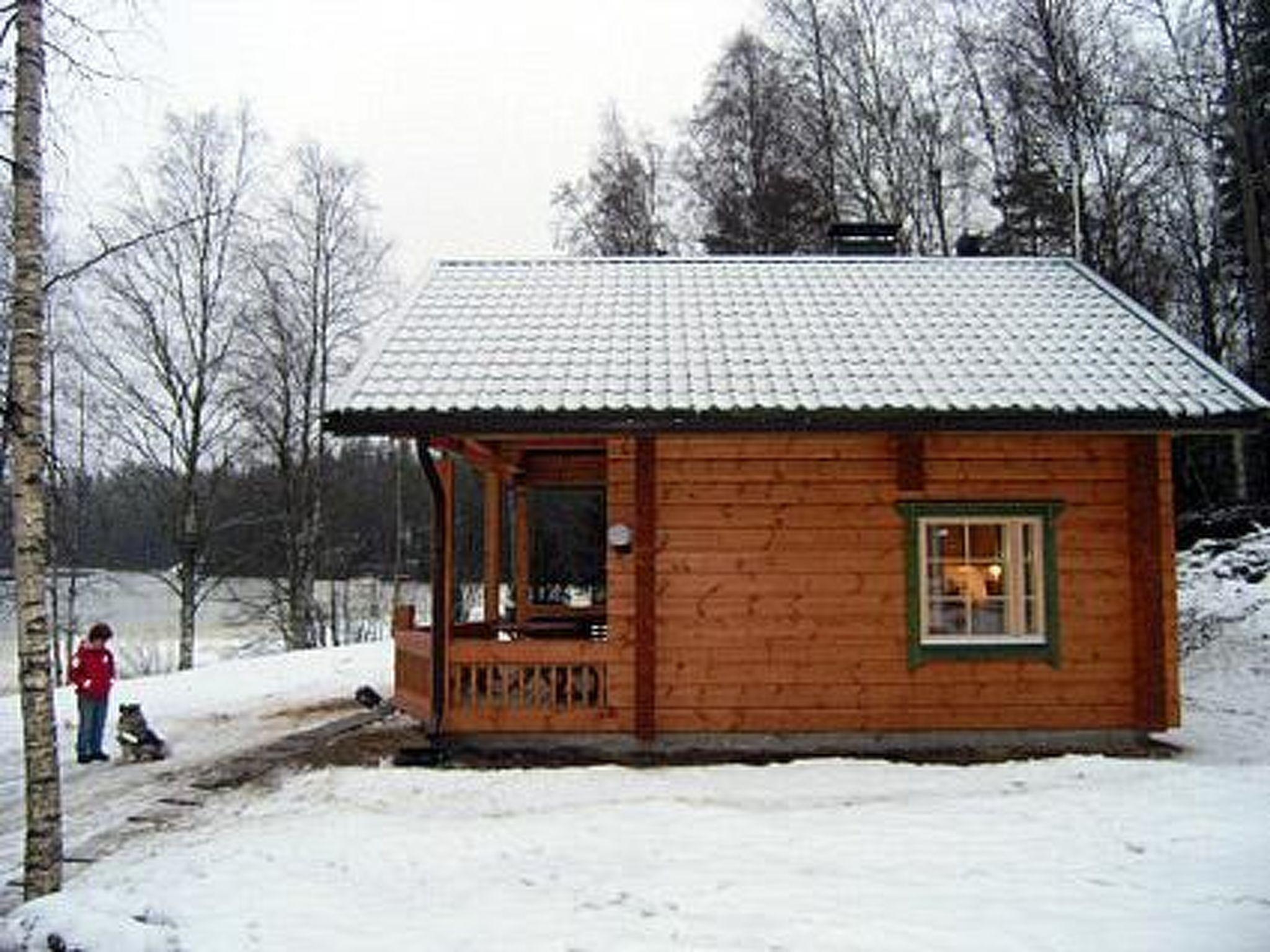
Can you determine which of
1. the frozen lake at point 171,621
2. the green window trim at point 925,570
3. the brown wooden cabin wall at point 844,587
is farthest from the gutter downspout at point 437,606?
the frozen lake at point 171,621

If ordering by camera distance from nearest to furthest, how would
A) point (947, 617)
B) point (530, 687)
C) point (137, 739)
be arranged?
1. point (530, 687)
2. point (947, 617)
3. point (137, 739)

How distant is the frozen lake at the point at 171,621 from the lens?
82.5ft

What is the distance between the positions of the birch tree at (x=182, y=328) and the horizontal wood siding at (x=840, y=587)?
14.8 m

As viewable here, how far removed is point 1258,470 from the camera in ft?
67.3

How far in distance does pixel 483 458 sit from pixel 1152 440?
5.97 metres

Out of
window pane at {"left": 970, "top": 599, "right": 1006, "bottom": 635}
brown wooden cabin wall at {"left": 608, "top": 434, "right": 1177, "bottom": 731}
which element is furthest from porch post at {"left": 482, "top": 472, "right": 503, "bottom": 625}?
window pane at {"left": 970, "top": 599, "right": 1006, "bottom": 635}

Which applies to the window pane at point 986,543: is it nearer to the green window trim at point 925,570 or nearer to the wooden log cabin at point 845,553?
the wooden log cabin at point 845,553

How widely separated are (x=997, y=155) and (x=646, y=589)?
688 inches

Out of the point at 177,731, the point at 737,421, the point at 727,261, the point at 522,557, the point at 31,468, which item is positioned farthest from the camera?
the point at 727,261

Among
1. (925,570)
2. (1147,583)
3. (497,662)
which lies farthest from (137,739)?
(1147,583)

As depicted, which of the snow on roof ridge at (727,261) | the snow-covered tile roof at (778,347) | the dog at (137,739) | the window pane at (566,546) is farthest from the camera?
the window pane at (566,546)

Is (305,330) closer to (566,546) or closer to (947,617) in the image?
(566,546)

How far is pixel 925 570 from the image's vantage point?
9242mm

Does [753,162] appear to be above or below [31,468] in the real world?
above
